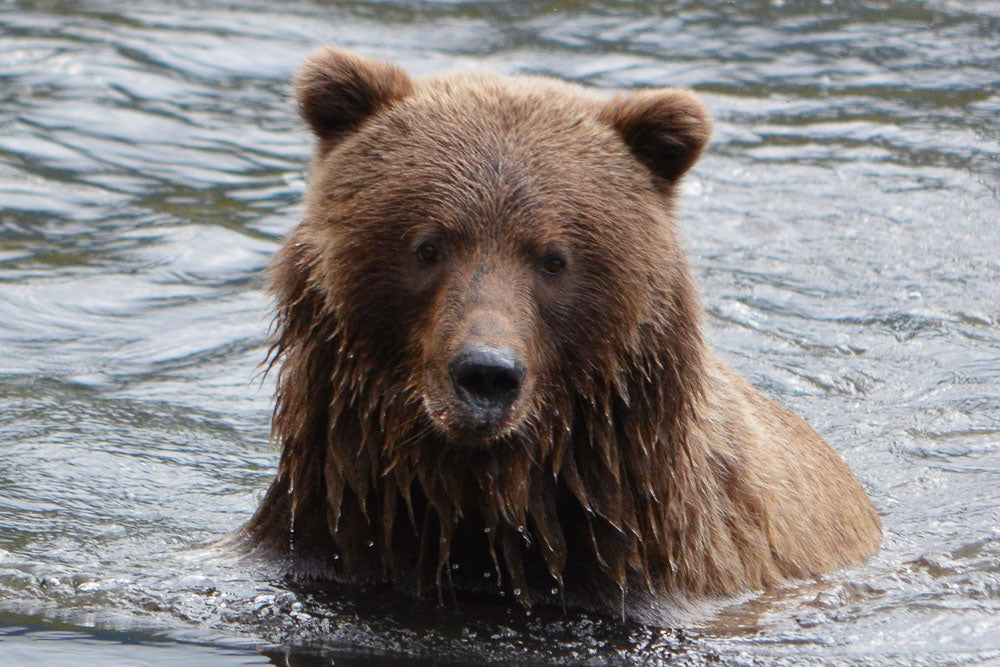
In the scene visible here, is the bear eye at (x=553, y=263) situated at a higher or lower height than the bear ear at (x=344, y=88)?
lower

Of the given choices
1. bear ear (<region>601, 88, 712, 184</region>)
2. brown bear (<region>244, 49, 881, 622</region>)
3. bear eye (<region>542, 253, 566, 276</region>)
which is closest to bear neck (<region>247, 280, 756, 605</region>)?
brown bear (<region>244, 49, 881, 622</region>)

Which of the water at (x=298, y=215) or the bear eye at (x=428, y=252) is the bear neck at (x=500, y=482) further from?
the bear eye at (x=428, y=252)

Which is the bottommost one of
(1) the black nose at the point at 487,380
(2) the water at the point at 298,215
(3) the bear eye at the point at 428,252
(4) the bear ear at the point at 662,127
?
(2) the water at the point at 298,215

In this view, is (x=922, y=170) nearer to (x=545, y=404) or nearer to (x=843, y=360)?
(x=843, y=360)

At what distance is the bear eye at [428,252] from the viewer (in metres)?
5.62

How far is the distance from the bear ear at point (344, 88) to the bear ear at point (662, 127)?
80cm

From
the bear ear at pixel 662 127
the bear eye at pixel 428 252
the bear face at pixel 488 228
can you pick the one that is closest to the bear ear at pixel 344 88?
the bear face at pixel 488 228

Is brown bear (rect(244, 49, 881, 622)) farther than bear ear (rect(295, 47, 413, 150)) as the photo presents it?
No

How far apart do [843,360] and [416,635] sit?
530cm

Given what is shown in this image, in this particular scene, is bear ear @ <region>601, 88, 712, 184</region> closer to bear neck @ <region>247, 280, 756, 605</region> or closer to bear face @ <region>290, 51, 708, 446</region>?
bear face @ <region>290, 51, 708, 446</region>

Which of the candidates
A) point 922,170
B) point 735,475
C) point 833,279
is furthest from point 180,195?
→ point 735,475

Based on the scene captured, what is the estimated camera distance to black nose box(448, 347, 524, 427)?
5.15 metres

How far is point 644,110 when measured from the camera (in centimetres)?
600

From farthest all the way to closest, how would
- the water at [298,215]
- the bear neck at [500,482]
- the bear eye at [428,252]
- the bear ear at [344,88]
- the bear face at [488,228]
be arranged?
1. the water at [298,215]
2. the bear ear at [344,88]
3. the bear neck at [500,482]
4. the bear eye at [428,252]
5. the bear face at [488,228]
